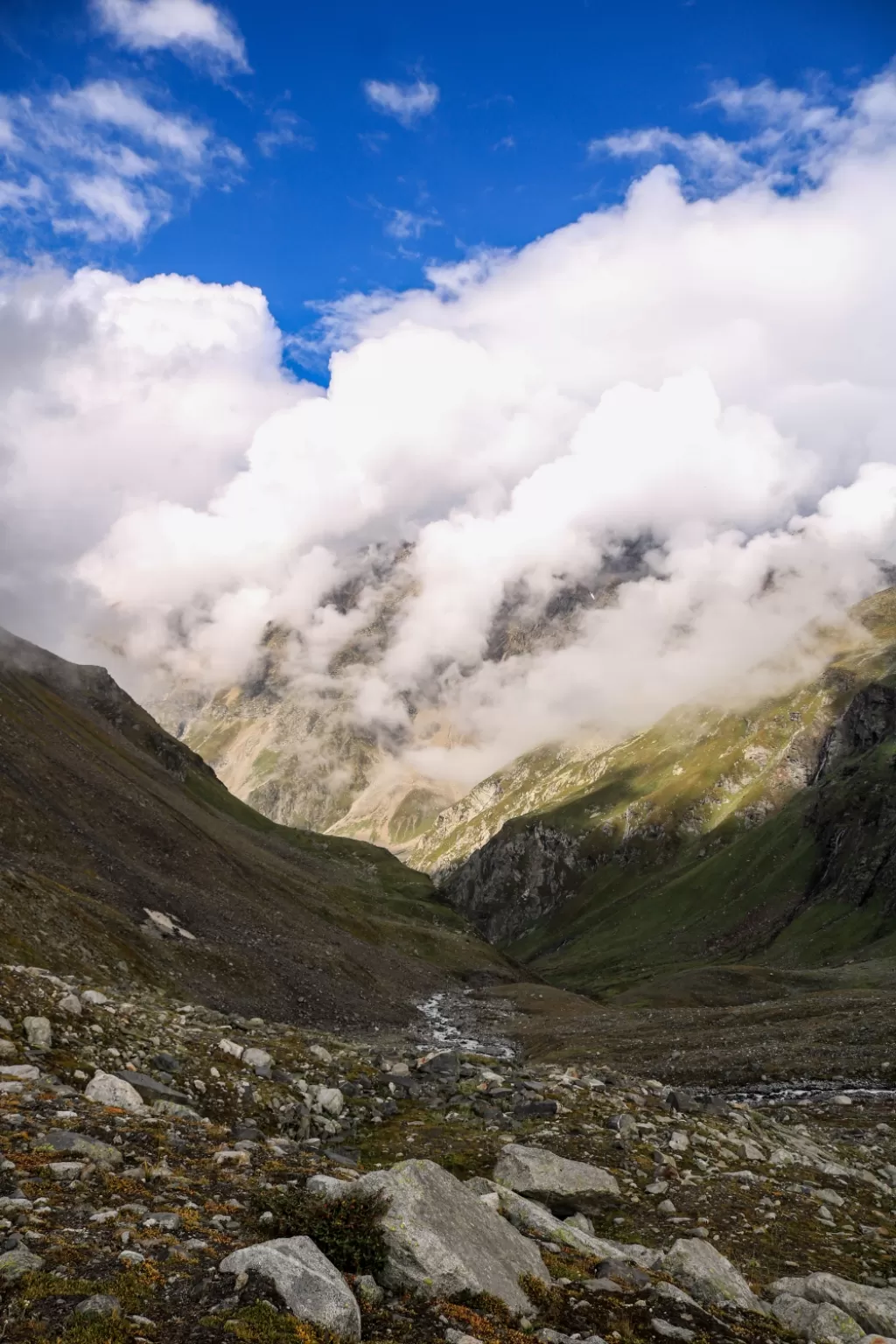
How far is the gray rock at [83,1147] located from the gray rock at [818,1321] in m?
11.9

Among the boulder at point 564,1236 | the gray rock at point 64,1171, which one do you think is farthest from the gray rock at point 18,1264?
the boulder at point 564,1236

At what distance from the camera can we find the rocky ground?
10086mm

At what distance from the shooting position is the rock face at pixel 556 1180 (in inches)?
747

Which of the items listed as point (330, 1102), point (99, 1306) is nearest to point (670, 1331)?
point (99, 1306)

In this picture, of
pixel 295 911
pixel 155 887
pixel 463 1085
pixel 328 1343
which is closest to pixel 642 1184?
pixel 463 1085

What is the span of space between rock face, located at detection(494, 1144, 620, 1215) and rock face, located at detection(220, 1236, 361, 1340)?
397 inches

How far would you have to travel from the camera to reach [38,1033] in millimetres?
21328

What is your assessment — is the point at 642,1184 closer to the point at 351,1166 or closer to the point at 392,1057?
the point at 351,1166

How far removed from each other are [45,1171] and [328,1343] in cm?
649

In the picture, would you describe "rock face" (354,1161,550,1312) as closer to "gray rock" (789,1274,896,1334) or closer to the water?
"gray rock" (789,1274,896,1334)

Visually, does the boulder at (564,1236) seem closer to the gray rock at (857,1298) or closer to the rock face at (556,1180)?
the gray rock at (857,1298)

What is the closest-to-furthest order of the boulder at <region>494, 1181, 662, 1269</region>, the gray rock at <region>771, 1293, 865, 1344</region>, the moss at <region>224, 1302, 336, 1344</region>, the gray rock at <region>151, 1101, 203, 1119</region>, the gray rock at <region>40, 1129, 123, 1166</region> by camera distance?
1. the moss at <region>224, 1302, 336, 1344</region>
2. the gray rock at <region>771, 1293, 865, 1344</region>
3. the gray rock at <region>40, 1129, 123, 1166</region>
4. the boulder at <region>494, 1181, 662, 1269</region>
5. the gray rock at <region>151, 1101, 203, 1119</region>

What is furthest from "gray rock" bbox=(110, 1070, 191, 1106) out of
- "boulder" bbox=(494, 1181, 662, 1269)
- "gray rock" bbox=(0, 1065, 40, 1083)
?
"boulder" bbox=(494, 1181, 662, 1269)

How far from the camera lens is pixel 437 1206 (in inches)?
499
